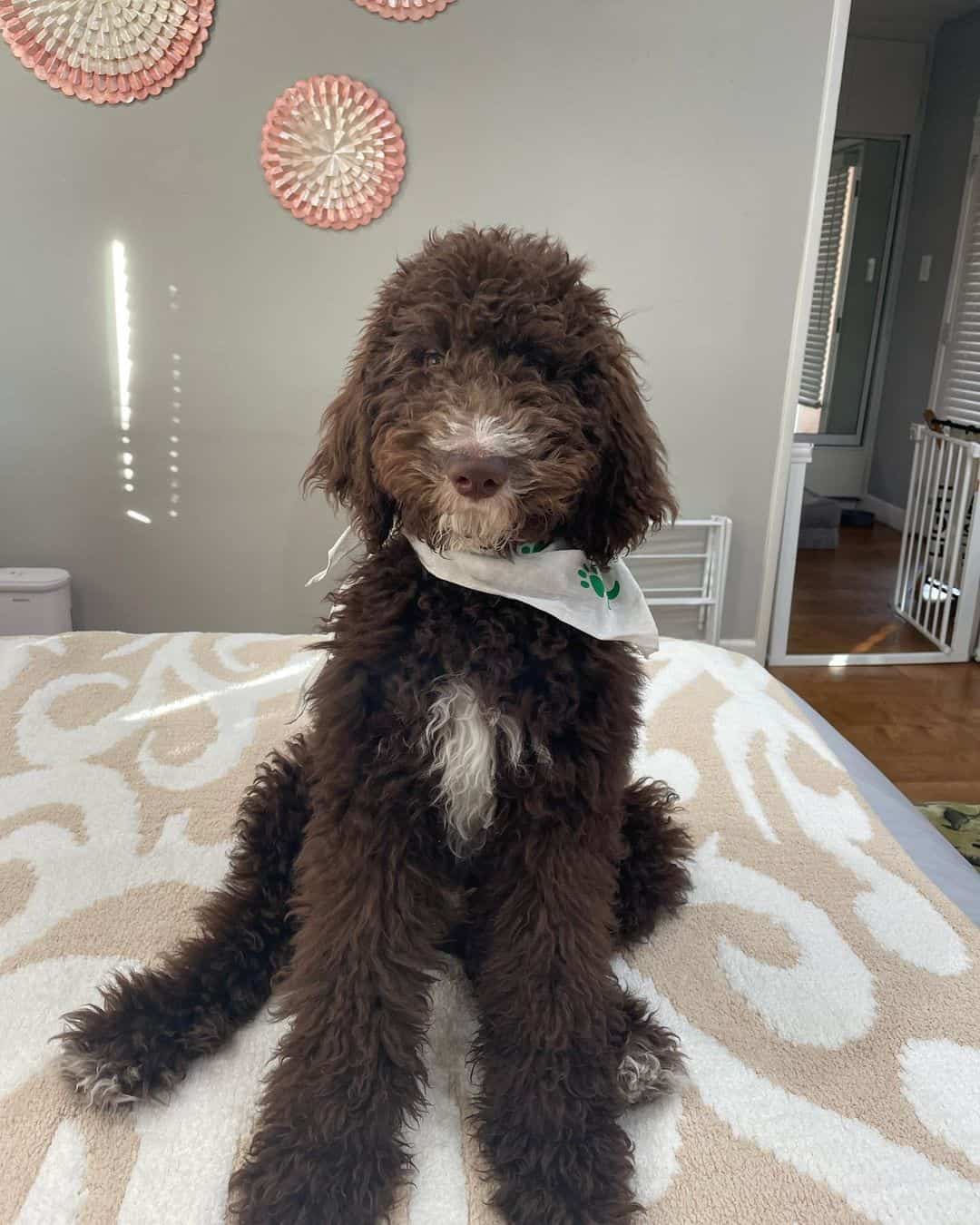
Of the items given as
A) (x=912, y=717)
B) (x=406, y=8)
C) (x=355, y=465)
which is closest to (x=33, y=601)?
(x=406, y=8)

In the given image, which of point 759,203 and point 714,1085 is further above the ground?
point 759,203

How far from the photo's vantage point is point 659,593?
10.6 feet

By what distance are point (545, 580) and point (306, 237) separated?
2264mm

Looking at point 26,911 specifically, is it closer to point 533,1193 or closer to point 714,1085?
point 533,1193

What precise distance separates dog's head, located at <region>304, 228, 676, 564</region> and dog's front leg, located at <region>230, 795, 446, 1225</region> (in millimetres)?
362

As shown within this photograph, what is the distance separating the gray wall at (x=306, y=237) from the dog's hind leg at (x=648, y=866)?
1.99 metres

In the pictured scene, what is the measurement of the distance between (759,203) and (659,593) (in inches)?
52.3

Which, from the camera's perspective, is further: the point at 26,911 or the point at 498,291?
the point at 26,911

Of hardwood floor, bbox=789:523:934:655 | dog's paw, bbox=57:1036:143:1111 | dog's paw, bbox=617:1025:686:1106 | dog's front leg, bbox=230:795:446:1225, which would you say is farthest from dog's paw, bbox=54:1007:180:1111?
hardwood floor, bbox=789:523:934:655

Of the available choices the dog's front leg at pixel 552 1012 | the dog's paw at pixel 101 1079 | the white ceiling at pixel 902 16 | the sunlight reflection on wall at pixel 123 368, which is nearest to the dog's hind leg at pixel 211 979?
the dog's paw at pixel 101 1079

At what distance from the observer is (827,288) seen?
19.0ft

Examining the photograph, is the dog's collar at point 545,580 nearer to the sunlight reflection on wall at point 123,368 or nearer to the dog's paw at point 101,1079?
the dog's paw at point 101,1079

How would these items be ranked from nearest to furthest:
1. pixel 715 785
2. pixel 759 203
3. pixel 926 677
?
pixel 715 785, pixel 759 203, pixel 926 677

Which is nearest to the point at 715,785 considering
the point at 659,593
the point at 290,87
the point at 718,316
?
the point at 659,593
